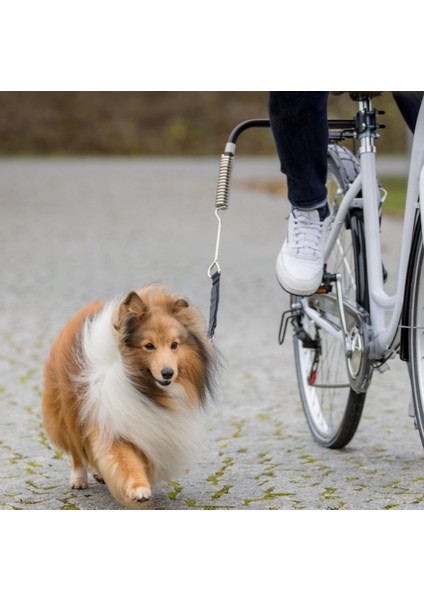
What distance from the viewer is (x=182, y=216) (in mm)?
18000

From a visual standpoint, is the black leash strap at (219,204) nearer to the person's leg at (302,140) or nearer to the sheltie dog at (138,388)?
the sheltie dog at (138,388)

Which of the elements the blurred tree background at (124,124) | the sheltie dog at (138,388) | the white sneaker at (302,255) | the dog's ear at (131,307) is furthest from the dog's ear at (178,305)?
the blurred tree background at (124,124)

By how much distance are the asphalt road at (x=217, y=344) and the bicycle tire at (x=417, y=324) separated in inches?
16.6

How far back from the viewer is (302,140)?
11.3 ft

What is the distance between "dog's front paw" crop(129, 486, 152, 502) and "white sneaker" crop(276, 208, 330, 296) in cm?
92

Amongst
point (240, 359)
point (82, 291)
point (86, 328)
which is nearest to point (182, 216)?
point (82, 291)

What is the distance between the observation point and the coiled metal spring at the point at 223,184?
3.64 m

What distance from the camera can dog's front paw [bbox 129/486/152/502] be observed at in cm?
338

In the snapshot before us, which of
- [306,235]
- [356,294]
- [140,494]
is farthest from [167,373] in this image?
[356,294]

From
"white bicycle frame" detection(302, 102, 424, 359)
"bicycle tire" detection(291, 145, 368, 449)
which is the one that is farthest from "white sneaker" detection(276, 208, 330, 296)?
"bicycle tire" detection(291, 145, 368, 449)

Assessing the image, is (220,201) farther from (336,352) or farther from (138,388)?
(336,352)

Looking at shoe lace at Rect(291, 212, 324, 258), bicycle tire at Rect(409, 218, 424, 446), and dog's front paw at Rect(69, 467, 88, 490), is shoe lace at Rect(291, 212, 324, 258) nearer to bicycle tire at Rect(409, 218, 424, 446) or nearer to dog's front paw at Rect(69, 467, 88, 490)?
bicycle tire at Rect(409, 218, 424, 446)

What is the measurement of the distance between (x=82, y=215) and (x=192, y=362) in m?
14.5

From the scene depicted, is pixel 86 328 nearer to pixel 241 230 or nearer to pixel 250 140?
pixel 241 230
